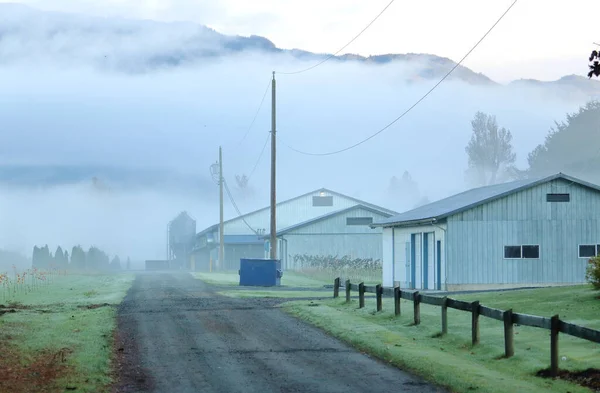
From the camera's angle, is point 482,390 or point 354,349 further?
point 354,349

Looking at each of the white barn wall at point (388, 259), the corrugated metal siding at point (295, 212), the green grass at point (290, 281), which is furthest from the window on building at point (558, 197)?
the corrugated metal siding at point (295, 212)

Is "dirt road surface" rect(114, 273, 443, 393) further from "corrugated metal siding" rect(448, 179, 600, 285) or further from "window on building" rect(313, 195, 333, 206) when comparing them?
"window on building" rect(313, 195, 333, 206)

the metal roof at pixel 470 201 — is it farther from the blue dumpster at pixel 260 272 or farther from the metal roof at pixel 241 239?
the metal roof at pixel 241 239

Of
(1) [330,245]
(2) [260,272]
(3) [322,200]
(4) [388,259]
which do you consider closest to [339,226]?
(1) [330,245]

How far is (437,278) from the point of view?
42531 millimetres

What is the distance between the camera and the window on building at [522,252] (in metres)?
42.2

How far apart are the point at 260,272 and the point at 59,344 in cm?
2818

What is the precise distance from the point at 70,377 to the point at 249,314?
39.4ft

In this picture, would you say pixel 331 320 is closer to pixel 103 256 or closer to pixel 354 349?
pixel 354 349

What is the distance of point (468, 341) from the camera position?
20062 millimetres

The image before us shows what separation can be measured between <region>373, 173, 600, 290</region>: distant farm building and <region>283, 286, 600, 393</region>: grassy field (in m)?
10.9

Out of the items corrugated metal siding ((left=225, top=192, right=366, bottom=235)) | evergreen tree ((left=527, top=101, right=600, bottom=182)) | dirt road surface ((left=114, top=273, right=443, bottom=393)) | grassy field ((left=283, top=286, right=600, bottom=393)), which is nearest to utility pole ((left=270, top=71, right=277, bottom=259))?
grassy field ((left=283, top=286, right=600, bottom=393))

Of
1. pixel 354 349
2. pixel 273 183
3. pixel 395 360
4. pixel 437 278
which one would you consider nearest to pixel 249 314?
pixel 354 349

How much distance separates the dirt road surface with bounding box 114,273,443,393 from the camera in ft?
48.2
